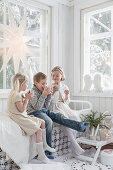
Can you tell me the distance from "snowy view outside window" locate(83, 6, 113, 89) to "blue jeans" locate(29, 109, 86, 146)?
1206 mm

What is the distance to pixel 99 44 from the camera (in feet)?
12.1

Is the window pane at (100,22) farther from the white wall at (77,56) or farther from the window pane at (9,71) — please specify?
the window pane at (9,71)

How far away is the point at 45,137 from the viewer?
2.44 m

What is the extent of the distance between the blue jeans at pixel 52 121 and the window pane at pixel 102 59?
123 cm

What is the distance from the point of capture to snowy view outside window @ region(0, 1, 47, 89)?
10.2 ft

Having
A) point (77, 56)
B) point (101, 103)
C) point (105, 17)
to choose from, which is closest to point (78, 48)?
point (77, 56)

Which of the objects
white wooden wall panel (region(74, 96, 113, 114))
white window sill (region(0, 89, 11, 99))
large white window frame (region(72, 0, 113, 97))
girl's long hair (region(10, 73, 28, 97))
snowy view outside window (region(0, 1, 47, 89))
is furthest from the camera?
large white window frame (region(72, 0, 113, 97))

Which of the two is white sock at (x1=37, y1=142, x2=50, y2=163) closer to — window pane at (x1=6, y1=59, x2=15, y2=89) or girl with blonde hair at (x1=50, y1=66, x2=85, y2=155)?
girl with blonde hair at (x1=50, y1=66, x2=85, y2=155)

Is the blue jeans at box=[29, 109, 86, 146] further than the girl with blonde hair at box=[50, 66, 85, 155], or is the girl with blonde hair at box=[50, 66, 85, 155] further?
the girl with blonde hair at box=[50, 66, 85, 155]

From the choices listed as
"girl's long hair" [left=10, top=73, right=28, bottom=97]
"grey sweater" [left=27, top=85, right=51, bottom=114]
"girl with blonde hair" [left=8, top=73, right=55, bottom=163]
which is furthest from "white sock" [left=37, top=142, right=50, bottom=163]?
"girl's long hair" [left=10, top=73, right=28, bottom=97]

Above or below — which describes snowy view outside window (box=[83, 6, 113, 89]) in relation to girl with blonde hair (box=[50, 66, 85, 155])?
above

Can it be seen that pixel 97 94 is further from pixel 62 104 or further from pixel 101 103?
pixel 62 104

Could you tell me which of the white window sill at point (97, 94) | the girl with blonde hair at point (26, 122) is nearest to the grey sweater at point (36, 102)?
the girl with blonde hair at point (26, 122)

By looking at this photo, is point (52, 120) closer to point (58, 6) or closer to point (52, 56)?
point (52, 56)
